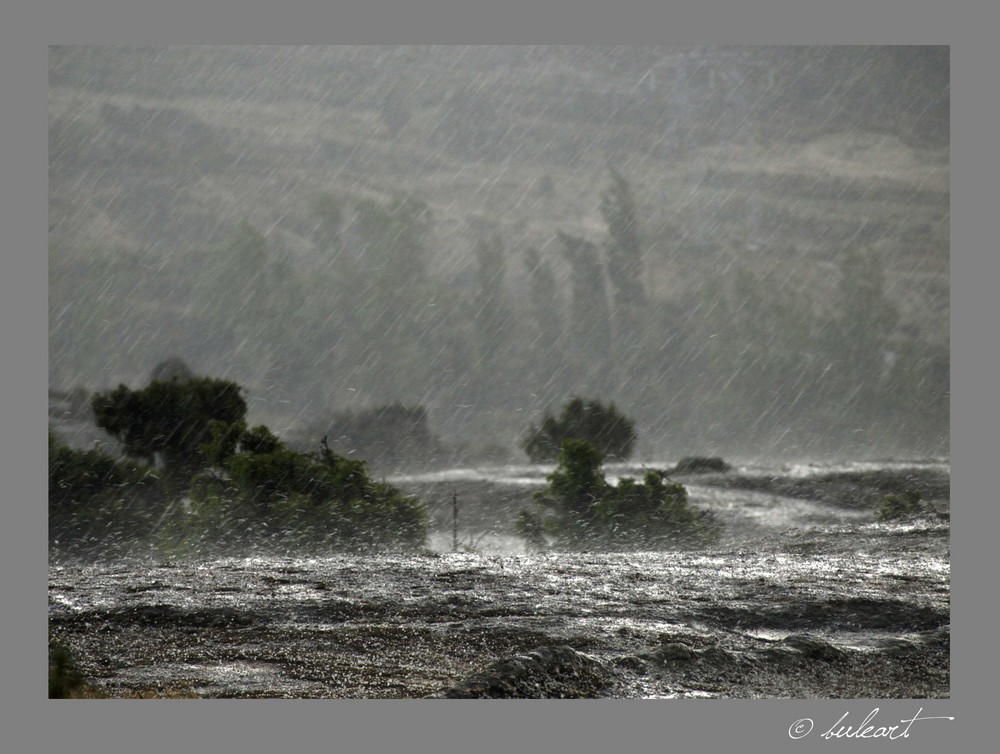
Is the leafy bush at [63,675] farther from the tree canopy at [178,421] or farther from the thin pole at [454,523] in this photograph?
the thin pole at [454,523]

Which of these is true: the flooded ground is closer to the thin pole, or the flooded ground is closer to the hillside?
the thin pole

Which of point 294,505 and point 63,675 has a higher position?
point 294,505

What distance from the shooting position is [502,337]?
6.64m

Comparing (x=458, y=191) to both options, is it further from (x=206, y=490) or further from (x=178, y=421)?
(x=206, y=490)

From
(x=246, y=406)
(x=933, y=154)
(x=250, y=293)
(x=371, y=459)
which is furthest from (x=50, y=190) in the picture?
(x=933, y=154)

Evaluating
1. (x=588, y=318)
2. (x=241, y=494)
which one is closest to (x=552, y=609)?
(x=588, y=318)

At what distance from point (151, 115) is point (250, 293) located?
1252 millimetres

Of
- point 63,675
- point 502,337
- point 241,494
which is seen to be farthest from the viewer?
point 502,337

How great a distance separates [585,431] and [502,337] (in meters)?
0.77

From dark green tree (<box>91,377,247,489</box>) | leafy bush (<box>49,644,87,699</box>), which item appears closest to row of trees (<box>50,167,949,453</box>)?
dark green tree (<box>91,377,247,489</box>)

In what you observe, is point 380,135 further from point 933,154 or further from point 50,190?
point 933,154

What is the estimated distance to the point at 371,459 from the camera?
6.50m

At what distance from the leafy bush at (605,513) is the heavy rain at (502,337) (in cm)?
2

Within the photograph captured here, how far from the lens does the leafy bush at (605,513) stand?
6492 mm
